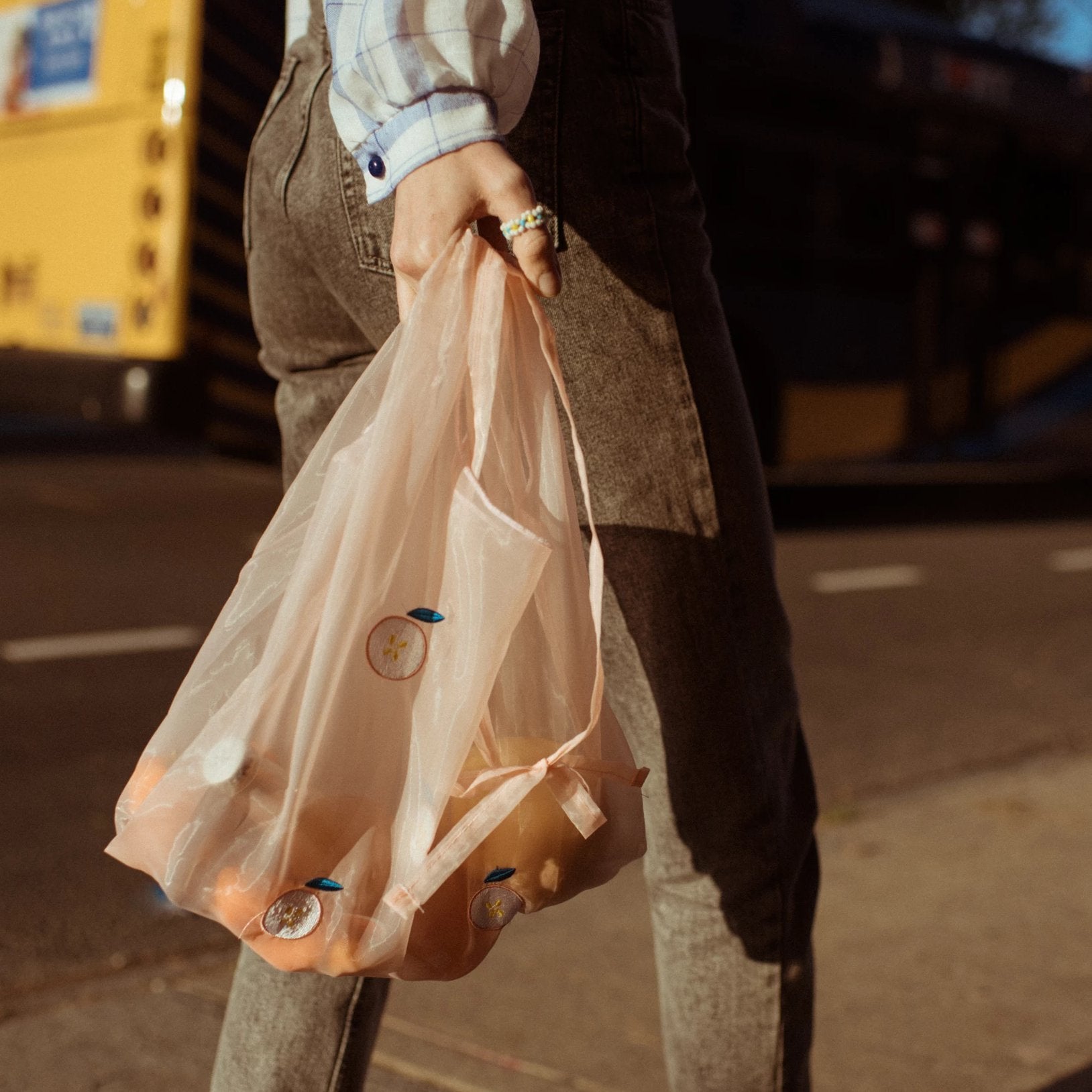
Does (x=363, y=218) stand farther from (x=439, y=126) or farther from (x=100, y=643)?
(x=100, y=643)

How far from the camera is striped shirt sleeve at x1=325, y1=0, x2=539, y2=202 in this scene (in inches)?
51.5

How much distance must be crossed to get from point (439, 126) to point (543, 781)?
557 mm

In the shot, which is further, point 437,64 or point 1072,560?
point 1072,560

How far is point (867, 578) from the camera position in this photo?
25.2 ft

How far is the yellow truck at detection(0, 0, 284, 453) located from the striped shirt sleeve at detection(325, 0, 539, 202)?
6425 millimetres

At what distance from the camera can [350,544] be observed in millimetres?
1326

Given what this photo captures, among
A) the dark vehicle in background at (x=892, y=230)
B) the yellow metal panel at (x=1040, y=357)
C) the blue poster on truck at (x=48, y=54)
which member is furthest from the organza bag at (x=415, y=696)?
the yellow metal panel at (x=1040, y=357)

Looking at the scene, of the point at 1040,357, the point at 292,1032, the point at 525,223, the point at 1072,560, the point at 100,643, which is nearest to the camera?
the point at 525,223

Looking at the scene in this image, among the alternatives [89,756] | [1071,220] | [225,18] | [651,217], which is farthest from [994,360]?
[651,217]

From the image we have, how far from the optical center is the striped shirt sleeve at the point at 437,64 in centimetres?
131

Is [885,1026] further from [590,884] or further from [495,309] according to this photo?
[495,309]

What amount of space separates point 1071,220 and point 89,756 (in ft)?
29.4

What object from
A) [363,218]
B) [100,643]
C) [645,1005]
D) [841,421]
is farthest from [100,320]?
[363,218]

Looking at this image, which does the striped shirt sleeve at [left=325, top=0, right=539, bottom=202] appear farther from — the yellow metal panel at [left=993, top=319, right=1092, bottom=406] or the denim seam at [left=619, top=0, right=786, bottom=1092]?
the yellow metal panel at [left=993, top=319, right=1092, bottom=406]
